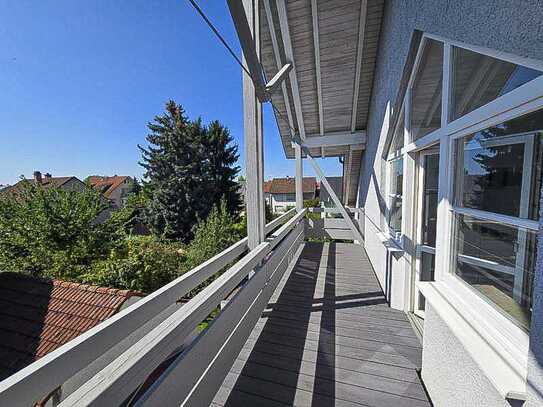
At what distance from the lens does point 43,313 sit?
400 cm

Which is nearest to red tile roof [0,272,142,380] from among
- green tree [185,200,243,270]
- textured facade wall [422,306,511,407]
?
green tree [185,200,243,270]

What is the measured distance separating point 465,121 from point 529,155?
430 mm

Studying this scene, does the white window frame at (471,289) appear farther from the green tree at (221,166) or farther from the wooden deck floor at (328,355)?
the green tree at (221,166)

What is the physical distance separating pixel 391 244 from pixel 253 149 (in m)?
2.03

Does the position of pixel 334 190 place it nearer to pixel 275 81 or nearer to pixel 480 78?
pixel 275 81

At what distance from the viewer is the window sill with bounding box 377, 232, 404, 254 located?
8.80 ft

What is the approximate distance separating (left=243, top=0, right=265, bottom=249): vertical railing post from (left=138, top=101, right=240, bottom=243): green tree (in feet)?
38.4

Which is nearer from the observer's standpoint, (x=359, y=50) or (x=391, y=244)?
(x=391, y=244)

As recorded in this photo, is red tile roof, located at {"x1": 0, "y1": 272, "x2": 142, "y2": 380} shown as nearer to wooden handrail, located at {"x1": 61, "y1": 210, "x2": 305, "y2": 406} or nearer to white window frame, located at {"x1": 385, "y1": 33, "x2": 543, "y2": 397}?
wooden handrail, located at {"x1": 61, "y1": 210, "x2": 305, "y2": 406}

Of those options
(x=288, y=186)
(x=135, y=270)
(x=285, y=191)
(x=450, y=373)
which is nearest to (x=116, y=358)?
(x=450, y=373)

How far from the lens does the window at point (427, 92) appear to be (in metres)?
1.81

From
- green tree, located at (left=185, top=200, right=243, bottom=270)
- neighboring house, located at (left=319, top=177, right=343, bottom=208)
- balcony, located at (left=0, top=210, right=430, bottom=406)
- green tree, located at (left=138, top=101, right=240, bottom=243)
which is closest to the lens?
balcony, located at (left=0, top=210, right=430, bottom=406)

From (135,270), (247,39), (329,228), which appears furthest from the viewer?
(329,228)

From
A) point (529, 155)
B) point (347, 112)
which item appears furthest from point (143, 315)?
point (347, 112)
